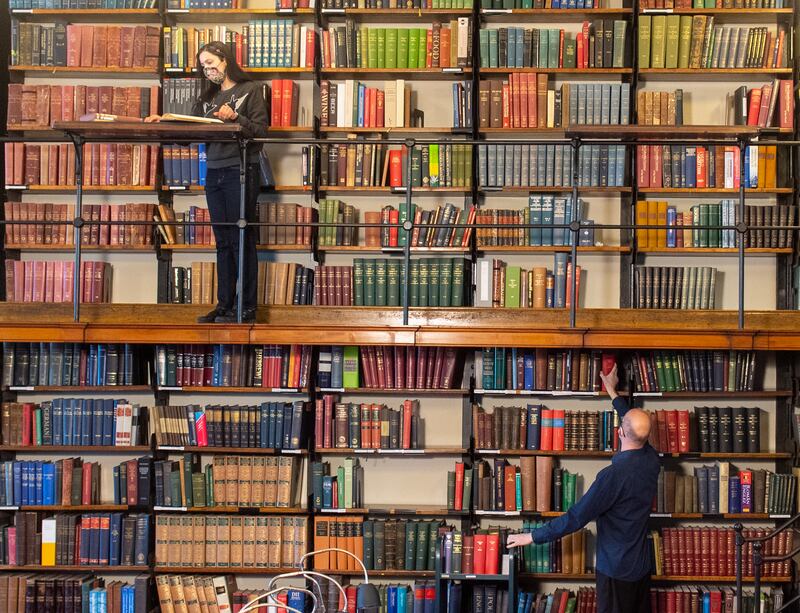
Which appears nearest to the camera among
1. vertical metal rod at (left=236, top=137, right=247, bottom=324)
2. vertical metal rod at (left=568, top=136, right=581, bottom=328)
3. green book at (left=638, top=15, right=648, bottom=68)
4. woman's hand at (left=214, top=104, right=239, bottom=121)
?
Answer: vertical metal rod at (left=568, top=136, right=581, bottom=328)

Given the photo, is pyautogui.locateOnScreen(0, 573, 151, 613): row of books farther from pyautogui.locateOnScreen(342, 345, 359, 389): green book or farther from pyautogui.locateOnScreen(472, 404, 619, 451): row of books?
pyautogui.locateOnScreen(472, 404, 619, 451): row of books

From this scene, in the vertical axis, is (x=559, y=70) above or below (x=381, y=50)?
below

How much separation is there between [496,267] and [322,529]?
5.72 ft

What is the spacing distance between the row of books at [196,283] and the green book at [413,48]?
5.37 ft

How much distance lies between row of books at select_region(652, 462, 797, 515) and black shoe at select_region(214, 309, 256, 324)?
2.37 m

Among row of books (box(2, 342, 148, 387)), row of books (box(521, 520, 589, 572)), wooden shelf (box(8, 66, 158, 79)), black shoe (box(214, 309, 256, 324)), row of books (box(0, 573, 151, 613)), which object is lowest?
row of books (box(0, 573, 151, 613))

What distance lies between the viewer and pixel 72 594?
5453 millimetres

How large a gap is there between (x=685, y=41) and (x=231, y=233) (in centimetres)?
282

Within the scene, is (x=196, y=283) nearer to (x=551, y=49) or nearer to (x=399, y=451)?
(x=399, y=451)

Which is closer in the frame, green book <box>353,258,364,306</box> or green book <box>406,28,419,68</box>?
green book <box>353,258,364,306</box>

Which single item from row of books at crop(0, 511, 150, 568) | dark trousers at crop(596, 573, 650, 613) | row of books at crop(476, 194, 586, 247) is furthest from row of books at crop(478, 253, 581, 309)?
row of books at crop(0, 511, 150, 568)

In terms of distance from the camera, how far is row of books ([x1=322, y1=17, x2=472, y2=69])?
5848 mm

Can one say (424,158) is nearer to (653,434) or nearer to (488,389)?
(488,389)

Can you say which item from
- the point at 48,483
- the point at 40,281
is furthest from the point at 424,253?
the point at 48,483
